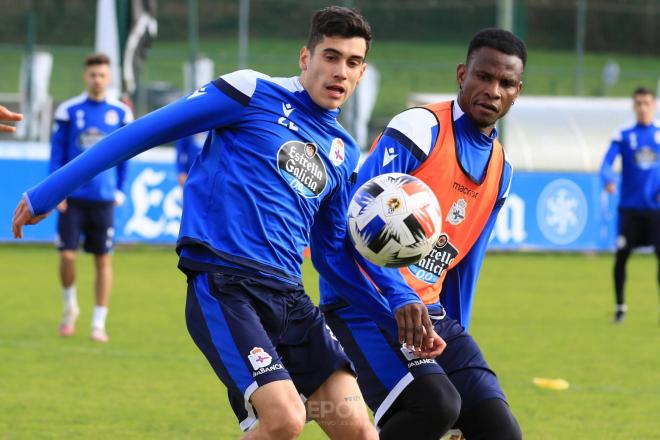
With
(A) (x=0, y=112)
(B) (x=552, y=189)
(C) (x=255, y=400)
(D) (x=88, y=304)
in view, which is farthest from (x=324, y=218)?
(B) (x=552, y=189)

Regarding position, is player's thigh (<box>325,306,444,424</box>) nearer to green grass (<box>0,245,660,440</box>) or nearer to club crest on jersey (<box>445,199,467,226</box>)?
club crest on jersey (<box>445,199,467,226</box>)

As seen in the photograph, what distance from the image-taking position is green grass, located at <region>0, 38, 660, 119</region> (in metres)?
28.3

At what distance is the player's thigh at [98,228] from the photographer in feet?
36.6

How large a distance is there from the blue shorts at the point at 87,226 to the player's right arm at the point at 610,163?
→ 561cm

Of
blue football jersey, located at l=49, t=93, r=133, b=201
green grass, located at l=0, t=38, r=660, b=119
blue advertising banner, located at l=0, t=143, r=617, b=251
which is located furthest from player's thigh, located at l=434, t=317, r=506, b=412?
green grass, located at l=0, t=38, r=660, b=119

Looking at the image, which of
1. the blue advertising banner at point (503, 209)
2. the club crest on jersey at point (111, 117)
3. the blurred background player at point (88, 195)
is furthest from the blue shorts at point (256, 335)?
the blue advertising banner at point (503, 209)

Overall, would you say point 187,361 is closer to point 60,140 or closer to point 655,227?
point 60,140

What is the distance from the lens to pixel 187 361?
392 inches

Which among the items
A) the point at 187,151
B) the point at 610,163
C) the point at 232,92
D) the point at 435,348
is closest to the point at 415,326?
the point at 435,348

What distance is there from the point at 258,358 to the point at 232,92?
1099 mm

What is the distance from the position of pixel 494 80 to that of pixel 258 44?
93.8 feet

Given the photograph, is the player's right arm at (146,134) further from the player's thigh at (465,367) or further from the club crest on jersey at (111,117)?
the club crest on jersey at (111,117)

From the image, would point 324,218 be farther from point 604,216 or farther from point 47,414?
point 604,216

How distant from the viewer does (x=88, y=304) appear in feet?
44.5
